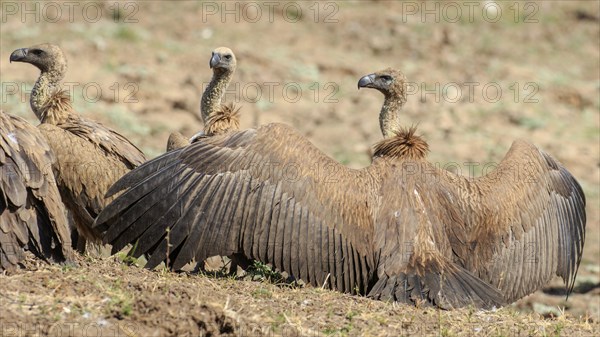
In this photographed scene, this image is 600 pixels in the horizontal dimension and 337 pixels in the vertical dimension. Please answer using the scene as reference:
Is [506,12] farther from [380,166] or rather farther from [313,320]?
[313,320]

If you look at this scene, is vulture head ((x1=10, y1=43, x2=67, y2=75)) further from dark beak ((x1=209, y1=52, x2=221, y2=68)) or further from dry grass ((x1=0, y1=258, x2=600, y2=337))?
dry grass ((x1=0, y1=258, x2=600, y2=337))

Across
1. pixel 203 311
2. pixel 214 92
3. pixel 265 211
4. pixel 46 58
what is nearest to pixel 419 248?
pixel 265 211

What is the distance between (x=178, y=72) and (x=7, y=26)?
316 cm

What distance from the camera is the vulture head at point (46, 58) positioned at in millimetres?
10133

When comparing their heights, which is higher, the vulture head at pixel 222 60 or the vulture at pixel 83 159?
the vulture head at pixel 222 60

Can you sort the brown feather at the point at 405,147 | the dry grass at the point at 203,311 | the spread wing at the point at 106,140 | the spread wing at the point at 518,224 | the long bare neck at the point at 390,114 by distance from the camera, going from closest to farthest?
the dry grass at the point at 203,311 < the spread wing at the point at 518,224 < the brown feather at the point at 405,147 < the spread wing at the point at 106,140 < the long bare neck at the point at 390,114

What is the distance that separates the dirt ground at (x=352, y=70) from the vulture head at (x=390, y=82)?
279cm

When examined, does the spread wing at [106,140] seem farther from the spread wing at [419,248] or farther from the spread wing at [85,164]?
the spread wing at [419,248]

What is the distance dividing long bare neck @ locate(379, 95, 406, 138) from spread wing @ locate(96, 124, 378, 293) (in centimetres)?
182

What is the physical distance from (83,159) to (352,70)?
10169 mm

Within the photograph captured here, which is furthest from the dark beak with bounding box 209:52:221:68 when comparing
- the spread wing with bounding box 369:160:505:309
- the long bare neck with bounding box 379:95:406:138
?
the spread wing with bounding box 369:160:505:309

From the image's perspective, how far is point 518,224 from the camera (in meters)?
8.49

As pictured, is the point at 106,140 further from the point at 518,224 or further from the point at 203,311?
the point at 518,224

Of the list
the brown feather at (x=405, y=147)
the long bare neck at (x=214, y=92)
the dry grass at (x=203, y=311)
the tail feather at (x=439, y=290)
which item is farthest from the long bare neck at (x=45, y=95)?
the tail feather at (x=439, y=290)
